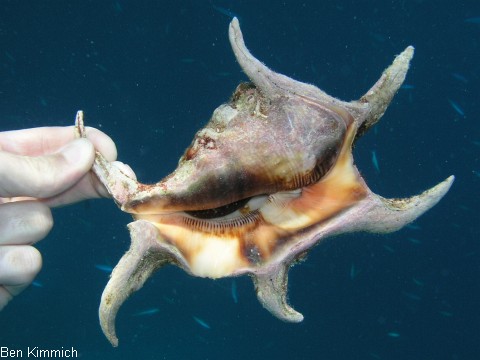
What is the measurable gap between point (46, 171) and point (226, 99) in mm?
7173

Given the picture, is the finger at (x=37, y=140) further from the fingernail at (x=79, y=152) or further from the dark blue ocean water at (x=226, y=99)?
the dark blue ocean water at (x=226, y=99)

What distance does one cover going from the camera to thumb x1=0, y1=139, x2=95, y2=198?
5.87 ft

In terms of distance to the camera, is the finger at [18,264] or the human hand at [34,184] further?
the finger at [18,264]

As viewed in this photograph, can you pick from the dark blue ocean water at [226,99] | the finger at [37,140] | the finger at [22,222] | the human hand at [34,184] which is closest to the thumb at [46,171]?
the human hand at [34,184]

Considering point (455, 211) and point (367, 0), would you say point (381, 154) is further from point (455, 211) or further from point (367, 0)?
point (367, 0)

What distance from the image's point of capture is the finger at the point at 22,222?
6.61ft

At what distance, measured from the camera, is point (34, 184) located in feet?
6.07

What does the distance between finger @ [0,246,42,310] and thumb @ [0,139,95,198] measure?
31 centimetres

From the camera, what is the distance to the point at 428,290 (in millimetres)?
11195

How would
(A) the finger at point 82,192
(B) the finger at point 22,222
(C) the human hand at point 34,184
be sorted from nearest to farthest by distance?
(C) the human hand at point 34,184 → (B) the finger at point 22,222 → (A) the finger at point 82,192

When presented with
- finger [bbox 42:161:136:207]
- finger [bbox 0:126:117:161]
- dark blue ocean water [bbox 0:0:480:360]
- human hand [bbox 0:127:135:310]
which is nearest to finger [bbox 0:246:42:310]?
human hand [bbox 0:127:135:310]

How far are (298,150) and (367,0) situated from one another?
7.41 metres

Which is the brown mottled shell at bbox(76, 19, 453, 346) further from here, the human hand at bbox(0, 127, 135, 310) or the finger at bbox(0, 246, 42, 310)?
the finger at bbox(0, 246, 42, 310)

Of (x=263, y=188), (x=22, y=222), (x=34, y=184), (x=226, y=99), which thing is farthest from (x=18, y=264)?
(x=226, y=99)
